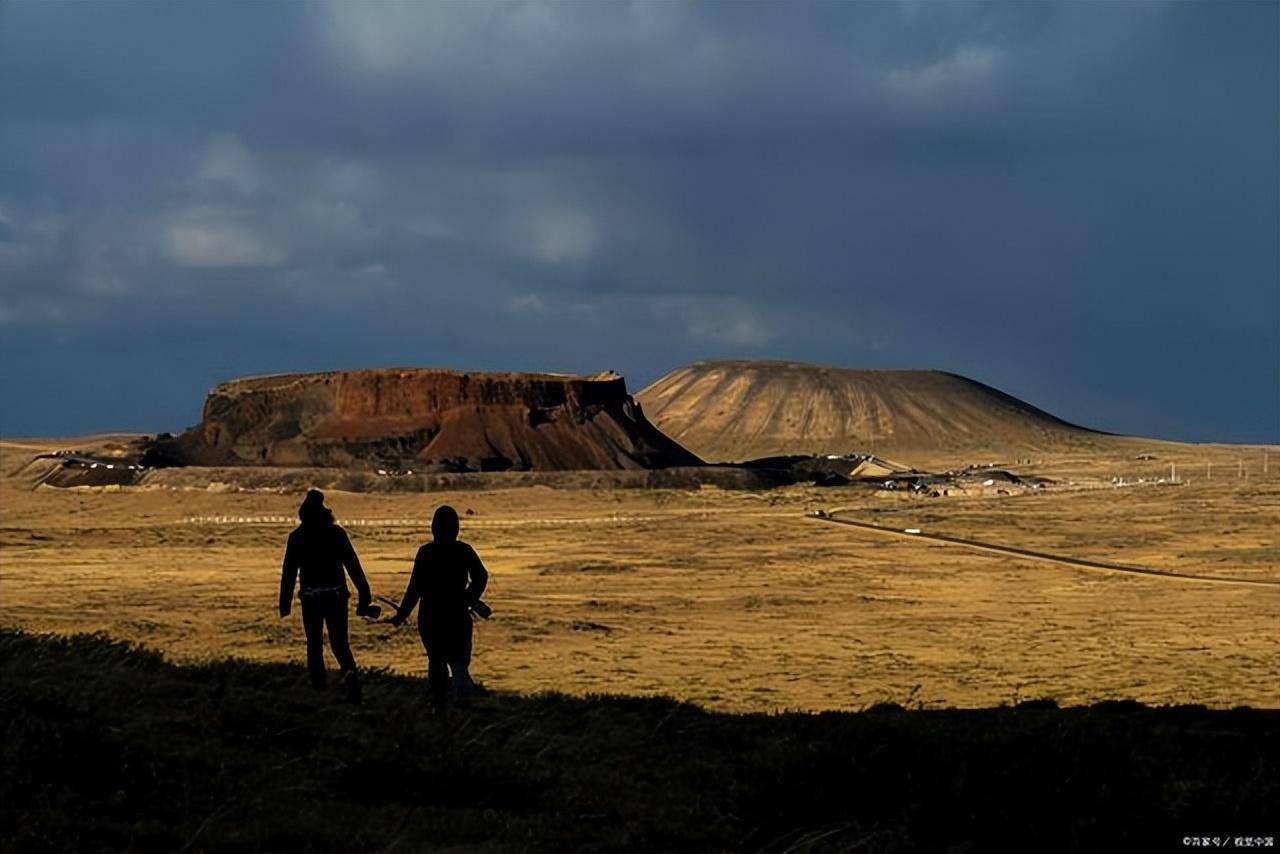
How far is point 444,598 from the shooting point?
13867 millimetres

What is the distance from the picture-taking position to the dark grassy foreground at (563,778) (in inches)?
367

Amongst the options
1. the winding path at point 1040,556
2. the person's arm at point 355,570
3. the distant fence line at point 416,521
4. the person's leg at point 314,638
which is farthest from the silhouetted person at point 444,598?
the distant fence line at point 416,521

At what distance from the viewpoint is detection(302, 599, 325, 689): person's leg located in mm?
14344

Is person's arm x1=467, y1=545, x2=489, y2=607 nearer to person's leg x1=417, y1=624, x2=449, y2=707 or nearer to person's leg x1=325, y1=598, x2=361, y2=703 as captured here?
person's leg x1=417, y1=624, x2=449, y2=707

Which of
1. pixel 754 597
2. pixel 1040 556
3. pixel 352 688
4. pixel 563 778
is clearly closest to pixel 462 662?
pixel 352 688

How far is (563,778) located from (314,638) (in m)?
4.06

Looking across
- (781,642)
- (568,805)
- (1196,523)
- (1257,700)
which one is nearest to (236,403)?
(1196,523)

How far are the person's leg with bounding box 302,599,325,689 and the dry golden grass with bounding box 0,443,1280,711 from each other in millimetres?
8762

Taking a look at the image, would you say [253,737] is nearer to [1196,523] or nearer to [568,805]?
[568,805]

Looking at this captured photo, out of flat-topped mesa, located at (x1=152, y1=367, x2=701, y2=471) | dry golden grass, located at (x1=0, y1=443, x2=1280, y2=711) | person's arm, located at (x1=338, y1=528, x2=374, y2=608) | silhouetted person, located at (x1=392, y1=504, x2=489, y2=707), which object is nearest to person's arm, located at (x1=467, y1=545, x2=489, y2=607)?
silhouetted person, located at (x1=392, y1=504, x2=489, y2=707)

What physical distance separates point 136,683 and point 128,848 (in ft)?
20.8

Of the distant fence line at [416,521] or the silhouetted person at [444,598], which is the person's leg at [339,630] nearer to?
the silhouetted person at [444,598]

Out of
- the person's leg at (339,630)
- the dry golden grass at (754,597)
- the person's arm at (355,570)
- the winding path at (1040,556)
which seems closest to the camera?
the person's arm at (355,570)

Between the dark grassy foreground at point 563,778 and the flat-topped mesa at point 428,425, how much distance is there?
327ft
